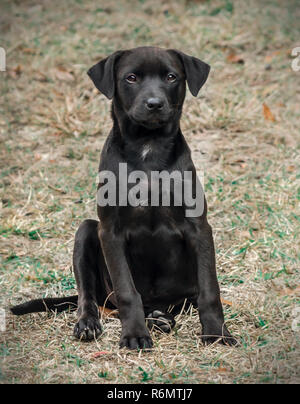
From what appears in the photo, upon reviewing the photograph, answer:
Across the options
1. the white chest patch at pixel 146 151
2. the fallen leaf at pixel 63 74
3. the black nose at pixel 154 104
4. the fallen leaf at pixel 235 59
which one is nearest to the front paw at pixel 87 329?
the white chest patch at pixel 146 151

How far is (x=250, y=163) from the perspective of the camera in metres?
6.89

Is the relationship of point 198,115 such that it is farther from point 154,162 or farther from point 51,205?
point 154,162

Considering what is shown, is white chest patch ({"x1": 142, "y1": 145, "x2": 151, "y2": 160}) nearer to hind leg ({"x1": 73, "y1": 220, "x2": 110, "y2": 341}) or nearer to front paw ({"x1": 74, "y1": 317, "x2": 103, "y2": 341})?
hind leg ({"x1": 73, "y1": 220, "x2": 110, "y2": 341})

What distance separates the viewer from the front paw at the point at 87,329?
13.6 ft

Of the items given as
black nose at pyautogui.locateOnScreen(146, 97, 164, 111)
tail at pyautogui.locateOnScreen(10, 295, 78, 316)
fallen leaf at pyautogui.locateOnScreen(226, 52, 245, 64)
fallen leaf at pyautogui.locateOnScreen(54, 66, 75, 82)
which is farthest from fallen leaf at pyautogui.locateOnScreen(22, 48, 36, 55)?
black nose at pyautogui.locateOnScreen(146, 97, 164, 111)

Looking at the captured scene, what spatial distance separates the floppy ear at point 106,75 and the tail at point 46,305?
141cm

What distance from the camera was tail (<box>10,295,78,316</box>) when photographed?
4.43m

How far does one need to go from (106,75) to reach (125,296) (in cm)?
140

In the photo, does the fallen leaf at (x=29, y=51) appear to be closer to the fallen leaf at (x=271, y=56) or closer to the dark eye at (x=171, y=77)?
the fallen leaf at (x=271, y=56)

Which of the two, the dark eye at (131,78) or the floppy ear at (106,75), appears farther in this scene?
the floppy ear at (106,75)

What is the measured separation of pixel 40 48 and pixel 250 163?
3.56m

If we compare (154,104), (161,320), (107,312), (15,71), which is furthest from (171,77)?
(15,71)

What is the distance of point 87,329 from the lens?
4152mm

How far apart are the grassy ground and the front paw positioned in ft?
0.29
